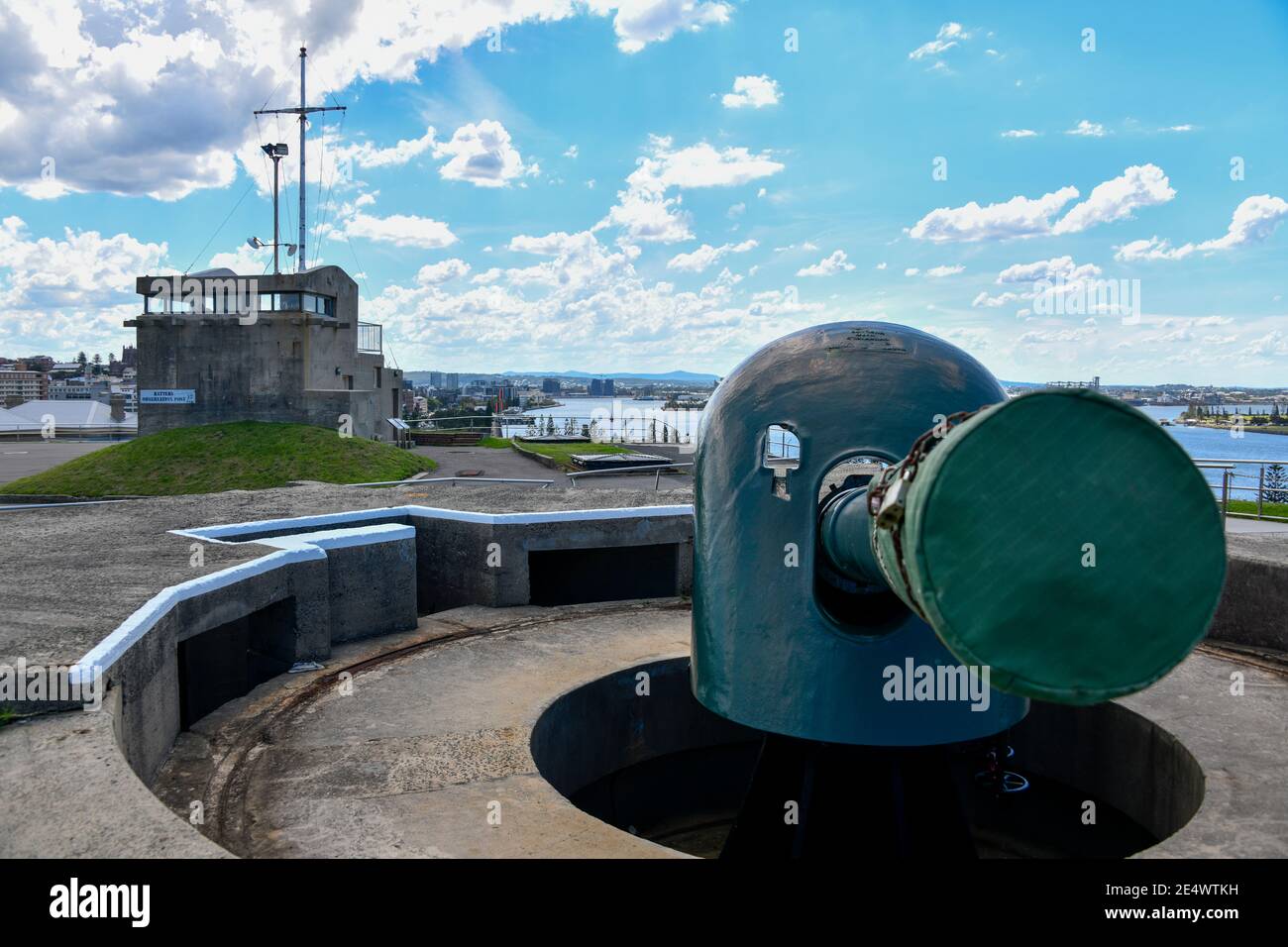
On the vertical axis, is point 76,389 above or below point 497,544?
above

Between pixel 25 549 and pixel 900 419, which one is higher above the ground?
pixel 900 419

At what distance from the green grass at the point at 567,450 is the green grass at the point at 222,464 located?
385 centimetres

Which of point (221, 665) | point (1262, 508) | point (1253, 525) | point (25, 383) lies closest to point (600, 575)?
point (221, 665)

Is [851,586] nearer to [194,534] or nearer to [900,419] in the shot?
[900,419]

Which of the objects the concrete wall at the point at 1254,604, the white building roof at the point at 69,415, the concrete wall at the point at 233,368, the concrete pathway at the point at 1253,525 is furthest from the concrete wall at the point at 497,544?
the white building roof at the point at 69,415

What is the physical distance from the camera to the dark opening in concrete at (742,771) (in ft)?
26.8

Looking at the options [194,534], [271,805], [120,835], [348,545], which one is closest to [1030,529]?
[120,835]

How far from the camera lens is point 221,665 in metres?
9.84

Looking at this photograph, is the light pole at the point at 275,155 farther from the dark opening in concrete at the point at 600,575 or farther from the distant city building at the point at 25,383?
the distant city building at the point at 25,383

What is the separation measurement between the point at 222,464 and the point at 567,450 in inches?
455

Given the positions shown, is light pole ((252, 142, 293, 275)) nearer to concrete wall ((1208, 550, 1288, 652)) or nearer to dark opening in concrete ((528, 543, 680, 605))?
dark opening in concrete ((528, 543, 680, 605))

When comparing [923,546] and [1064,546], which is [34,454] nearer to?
[923,546]
